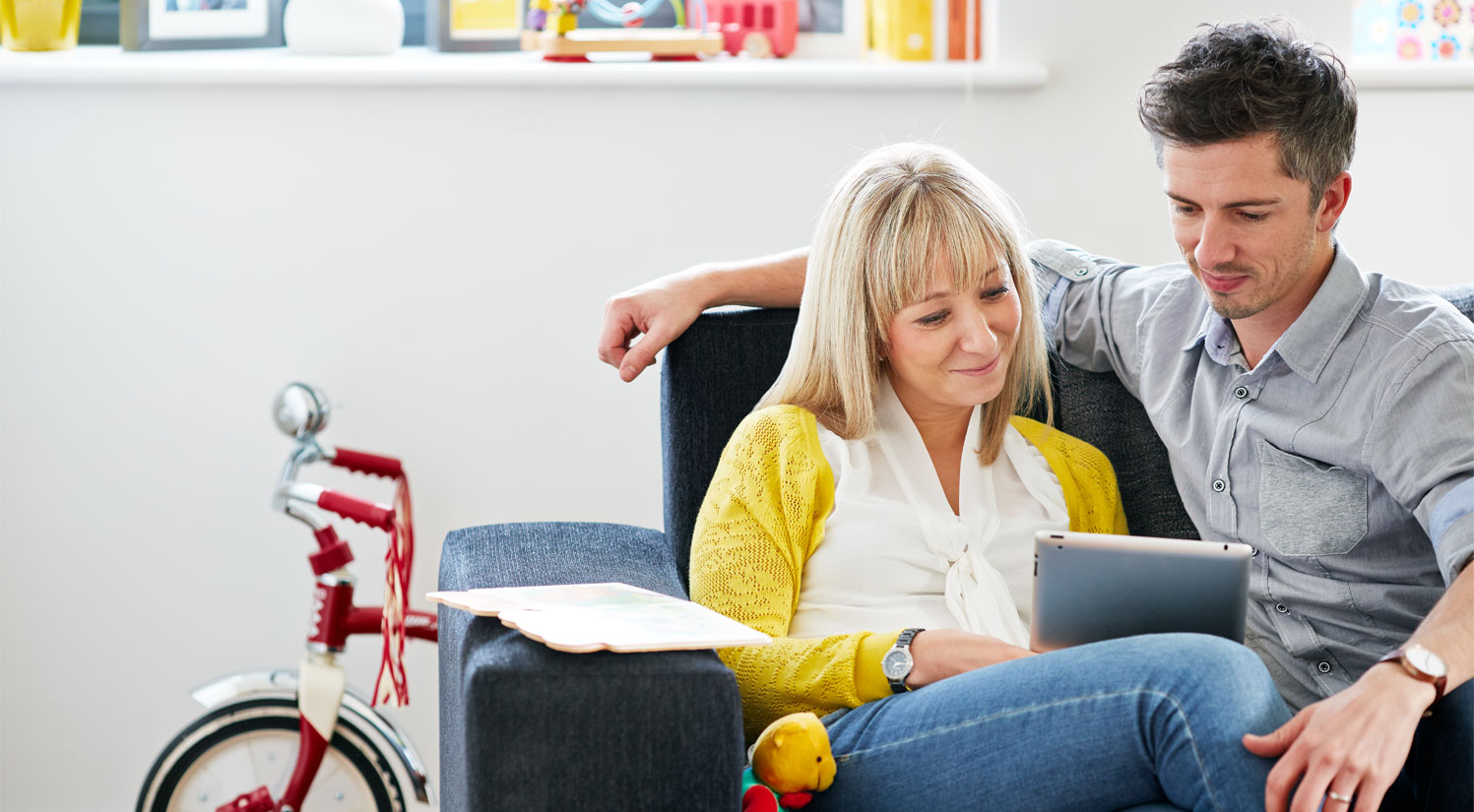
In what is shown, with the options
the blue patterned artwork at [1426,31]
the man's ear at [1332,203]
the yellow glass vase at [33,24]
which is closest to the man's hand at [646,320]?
the man's ear at [1332,203]

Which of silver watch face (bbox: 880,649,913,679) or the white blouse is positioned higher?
the white blouse

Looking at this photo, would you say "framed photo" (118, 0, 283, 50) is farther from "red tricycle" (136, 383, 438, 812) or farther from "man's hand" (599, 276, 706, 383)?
"man's hand" (599, 276, 706, 383)

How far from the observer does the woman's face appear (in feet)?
5.02

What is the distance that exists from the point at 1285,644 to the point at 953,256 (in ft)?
1.83

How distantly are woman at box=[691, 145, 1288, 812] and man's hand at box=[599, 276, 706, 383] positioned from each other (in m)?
0.15

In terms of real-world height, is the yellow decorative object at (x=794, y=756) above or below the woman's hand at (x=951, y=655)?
below

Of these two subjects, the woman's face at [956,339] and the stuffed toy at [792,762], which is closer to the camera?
the stuffed toy at [792,762]

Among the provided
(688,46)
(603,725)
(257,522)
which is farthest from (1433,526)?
(257,522)

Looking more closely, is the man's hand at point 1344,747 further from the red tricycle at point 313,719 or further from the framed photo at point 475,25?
the framed photo at point 475,25

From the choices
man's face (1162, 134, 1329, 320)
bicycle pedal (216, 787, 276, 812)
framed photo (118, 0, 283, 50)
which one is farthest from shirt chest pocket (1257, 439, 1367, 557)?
framed photo (118, 0, 283, 50)

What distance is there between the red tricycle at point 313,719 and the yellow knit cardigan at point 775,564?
0.56 meters

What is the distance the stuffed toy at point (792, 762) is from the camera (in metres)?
1.27

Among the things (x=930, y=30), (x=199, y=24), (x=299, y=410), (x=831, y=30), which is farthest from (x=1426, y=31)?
(x=199, y=24)

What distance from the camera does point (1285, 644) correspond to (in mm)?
1489
